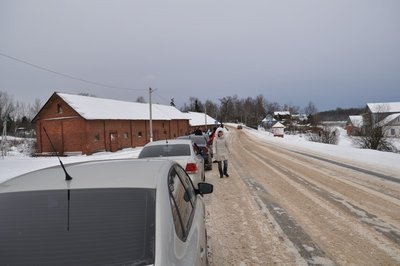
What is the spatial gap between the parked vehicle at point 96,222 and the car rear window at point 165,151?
6.05 m

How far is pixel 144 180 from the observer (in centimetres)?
261

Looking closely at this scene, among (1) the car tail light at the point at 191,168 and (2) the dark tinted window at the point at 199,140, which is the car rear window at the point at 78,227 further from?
(2) the dark tinted window at the point at 199,140

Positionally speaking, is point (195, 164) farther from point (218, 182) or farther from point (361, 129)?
point (361, 129)

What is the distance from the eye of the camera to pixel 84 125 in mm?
35469

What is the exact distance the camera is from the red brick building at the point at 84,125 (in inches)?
1409

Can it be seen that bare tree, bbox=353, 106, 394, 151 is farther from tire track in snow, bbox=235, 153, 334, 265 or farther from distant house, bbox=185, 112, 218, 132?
distant house, bbox=185, 112, 218, 132

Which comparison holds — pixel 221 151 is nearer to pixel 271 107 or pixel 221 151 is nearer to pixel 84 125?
pixel 84 125

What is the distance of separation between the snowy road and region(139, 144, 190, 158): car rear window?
56.6 inches

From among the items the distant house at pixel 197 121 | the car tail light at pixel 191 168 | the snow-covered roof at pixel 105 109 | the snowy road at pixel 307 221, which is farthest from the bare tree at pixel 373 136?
the distant house at pixel 197 121

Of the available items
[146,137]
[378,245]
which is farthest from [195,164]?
[146,137]

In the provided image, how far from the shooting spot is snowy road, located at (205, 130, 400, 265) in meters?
4.66

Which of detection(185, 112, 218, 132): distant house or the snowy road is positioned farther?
detection(185, 112, 218, 132): distant house

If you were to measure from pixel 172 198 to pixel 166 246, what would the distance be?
2.16 ft

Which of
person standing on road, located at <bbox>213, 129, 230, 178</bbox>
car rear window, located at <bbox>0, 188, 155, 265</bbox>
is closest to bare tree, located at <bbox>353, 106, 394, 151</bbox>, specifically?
person standing on road, located at <bbox>213, 129, 230, 178</bbox>
